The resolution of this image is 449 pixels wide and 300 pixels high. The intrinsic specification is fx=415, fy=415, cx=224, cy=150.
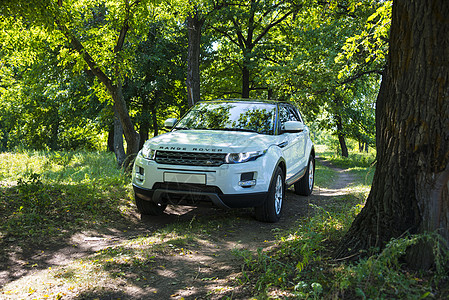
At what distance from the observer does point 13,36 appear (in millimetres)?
10758

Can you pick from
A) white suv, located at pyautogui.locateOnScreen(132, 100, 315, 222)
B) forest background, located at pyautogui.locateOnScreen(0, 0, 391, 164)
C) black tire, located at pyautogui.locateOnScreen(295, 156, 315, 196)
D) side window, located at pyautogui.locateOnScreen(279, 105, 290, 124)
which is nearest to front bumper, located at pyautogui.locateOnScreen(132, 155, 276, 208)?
white suv, located at pyautogui.locateOnScreen(132, 100, 315, 222)

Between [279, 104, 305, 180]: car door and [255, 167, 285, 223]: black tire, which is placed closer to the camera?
[255, 167, 285, 223]: black tire

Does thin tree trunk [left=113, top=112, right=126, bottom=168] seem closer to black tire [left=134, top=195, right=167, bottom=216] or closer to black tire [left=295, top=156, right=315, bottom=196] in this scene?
black tire [left=295, top=156, right=315, bottom=196]

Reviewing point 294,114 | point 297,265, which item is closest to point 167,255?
point 297,265

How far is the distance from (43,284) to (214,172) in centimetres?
255

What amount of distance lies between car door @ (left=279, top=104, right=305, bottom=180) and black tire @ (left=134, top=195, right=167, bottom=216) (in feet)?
7.36

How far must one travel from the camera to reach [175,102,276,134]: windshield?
22.7 ft

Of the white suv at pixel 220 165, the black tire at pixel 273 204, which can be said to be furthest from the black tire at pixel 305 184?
the black tire at pixel 273 204

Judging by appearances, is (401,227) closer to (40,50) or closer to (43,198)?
(43,198)

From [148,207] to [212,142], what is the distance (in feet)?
5.29

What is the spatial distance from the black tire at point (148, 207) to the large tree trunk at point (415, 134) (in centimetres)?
356

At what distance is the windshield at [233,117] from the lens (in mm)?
6934

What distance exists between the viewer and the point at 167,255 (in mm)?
4820

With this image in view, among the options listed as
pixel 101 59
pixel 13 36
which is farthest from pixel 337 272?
pixel 13 36
